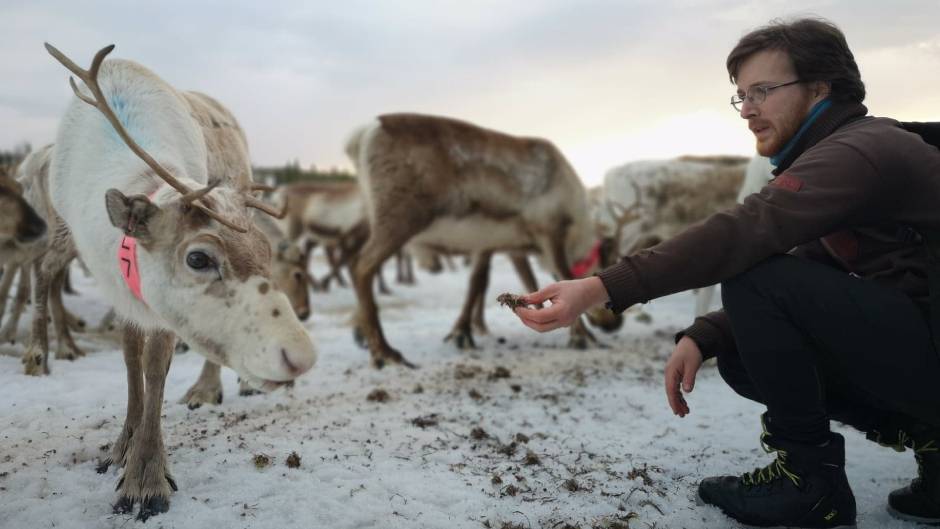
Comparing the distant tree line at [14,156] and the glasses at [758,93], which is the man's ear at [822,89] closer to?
the glasses at [758,93]

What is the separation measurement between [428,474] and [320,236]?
8591mm

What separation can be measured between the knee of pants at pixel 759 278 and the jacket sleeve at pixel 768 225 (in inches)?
4.8

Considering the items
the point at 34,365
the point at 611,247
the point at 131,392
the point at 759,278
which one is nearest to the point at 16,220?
the point at 34,365

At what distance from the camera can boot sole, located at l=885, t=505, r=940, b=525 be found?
201 centimetres

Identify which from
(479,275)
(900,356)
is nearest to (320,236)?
(479,275)

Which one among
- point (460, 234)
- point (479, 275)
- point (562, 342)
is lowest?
point (562, 342)

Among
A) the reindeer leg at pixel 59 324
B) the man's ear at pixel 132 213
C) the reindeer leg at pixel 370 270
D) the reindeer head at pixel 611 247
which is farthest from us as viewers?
the reindeer head at pixel 611 247

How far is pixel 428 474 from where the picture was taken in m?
2.37

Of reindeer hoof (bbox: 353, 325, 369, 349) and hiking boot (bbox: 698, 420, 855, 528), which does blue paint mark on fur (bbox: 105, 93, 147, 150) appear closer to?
hiking boot (bbox: 698, 420, 855, 528)

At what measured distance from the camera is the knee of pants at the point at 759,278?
183 cm

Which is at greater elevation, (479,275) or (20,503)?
(479,275)

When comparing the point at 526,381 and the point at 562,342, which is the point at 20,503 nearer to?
the point at 526,381

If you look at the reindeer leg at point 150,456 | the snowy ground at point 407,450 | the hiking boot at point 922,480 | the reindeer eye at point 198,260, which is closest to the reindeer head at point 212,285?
the reindeer eye at point 198,260

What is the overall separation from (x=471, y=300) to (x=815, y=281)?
Result: 164 inches
